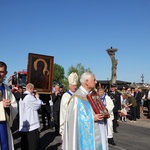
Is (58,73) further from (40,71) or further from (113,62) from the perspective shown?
(40,71)

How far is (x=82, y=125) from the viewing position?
4188 millimetres

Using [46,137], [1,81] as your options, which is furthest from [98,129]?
[46,137]

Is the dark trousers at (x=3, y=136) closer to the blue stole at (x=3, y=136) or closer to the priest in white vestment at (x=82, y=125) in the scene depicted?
the blue stole at (x=3, y=136)

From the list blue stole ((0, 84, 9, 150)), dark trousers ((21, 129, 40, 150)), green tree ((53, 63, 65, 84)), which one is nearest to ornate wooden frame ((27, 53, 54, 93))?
dark trousers ((21, 129, 40, 150))

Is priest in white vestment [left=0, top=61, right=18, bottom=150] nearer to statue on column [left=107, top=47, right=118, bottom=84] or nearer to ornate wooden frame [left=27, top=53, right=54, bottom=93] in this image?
ornate wooden frame [left=27, top=53, right=54, bottom=93]

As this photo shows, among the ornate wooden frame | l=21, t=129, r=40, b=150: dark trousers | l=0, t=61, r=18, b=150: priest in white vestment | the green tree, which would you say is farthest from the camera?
the green tree

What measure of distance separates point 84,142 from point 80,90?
2.86 feet

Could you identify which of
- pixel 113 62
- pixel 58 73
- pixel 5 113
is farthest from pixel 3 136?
pixel 58 73

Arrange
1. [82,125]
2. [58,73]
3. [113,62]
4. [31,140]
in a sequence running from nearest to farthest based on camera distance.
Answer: [82,125] → [31,140] → [113,62] → [58,73]

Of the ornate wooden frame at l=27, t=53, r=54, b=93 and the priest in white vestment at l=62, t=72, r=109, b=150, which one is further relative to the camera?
the ornate wooden frame at l=27, t=53, r=54, b=93

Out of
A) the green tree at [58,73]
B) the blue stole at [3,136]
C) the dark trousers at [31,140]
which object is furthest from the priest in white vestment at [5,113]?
the green tree at [58,73]

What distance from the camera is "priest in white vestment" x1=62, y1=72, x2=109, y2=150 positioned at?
4164 millimetres

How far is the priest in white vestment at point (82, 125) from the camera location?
13.7 ft

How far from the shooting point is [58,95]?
434 inches
